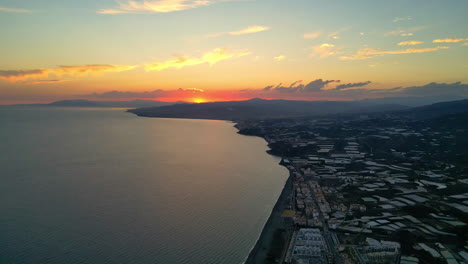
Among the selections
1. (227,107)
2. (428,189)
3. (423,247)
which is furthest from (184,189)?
(227,107)

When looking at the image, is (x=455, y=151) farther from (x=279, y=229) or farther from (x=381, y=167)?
(x=279, y=229)

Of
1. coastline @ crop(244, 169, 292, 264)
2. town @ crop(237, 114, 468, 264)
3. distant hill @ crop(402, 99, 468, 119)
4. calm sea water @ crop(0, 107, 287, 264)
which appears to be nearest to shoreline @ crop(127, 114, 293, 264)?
coastline @ crop(244, 169, 292, 264)

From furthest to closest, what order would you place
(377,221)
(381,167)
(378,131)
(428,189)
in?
(378,131)
(381,167)
(428,189)
(377,221)

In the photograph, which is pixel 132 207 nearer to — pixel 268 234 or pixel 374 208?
pixel 268 234

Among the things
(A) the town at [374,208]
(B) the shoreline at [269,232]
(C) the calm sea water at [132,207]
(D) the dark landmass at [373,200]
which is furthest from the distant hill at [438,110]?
(B) the shoreline at [269,232]

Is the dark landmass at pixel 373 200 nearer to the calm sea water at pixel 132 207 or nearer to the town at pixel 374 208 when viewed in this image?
the town at pixel 374 208

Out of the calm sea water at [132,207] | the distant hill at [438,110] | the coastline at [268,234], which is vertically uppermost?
the distant hill at [438,110]
